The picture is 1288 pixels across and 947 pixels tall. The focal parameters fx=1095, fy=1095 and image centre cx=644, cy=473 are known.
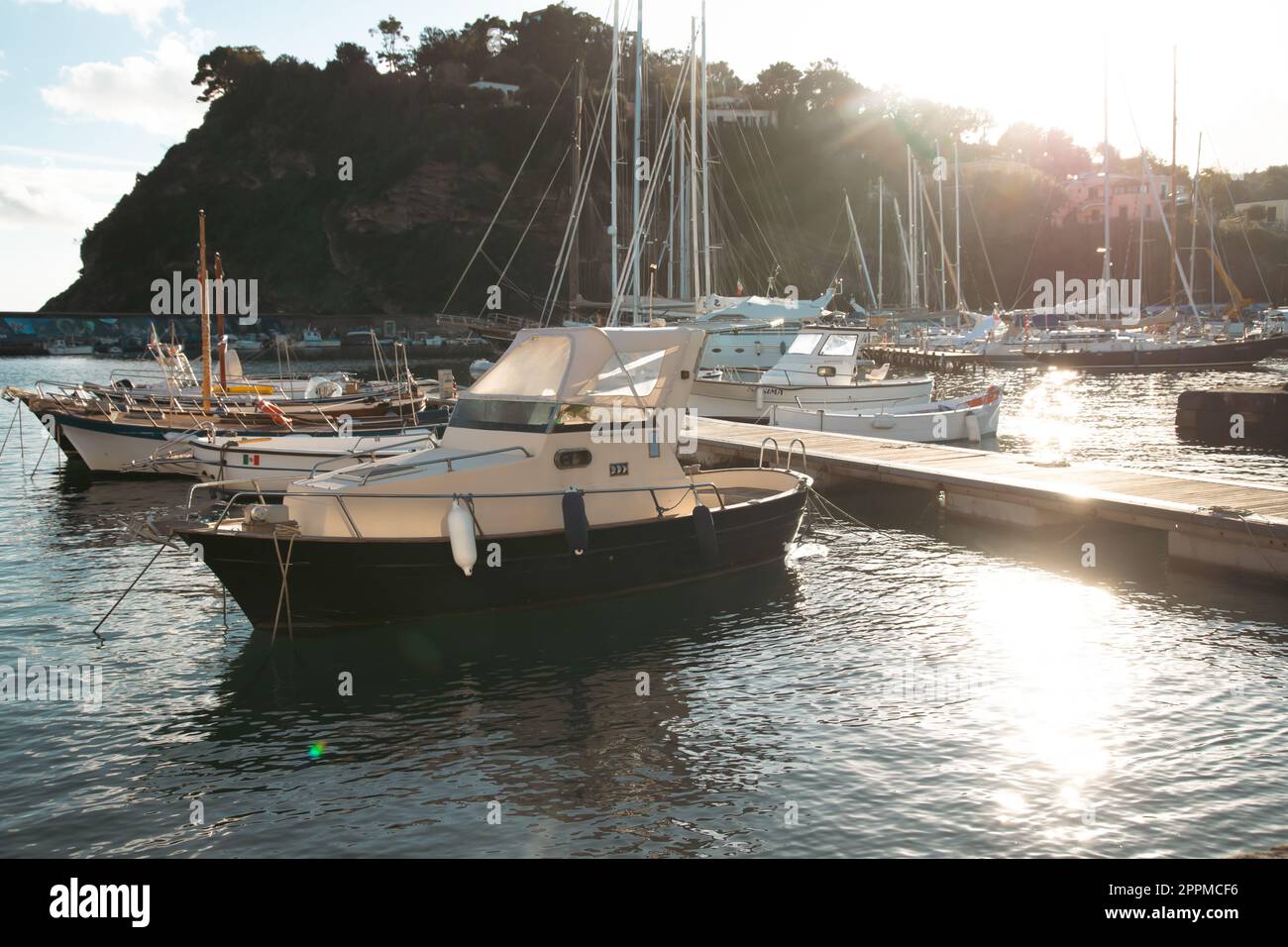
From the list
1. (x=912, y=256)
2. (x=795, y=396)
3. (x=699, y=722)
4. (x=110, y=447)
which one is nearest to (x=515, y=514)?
(x=699, y=722)

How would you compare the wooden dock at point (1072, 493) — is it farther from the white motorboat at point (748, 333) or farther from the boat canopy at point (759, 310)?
the boat canopy at point (759, 310)

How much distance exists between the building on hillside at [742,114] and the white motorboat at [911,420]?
7606cm

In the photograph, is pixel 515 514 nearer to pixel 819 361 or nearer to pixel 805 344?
pixel 819 361

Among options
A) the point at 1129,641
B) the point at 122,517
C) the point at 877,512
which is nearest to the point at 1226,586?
the point at 1129,641

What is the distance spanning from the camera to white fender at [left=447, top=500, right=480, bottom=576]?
36.9 ft

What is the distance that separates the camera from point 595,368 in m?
12.9

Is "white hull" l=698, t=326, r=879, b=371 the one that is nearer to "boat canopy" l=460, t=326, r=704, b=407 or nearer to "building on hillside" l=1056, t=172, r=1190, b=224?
"boat canopy" l=460, t=326, r=704, b=407

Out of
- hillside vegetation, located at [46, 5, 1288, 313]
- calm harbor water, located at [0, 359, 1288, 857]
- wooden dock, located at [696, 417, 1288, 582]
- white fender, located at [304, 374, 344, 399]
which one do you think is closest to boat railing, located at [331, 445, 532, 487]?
calm harbor water, located at [0, 359, 1288, 857]

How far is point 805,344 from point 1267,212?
419 feet

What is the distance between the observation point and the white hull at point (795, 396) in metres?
29.4

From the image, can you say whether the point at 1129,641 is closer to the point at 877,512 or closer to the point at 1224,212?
the point at 877,512

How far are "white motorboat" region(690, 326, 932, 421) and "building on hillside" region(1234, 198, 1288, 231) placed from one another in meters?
112

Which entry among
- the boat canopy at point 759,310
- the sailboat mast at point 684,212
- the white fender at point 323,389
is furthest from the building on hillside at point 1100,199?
the white fender at point 323,389
